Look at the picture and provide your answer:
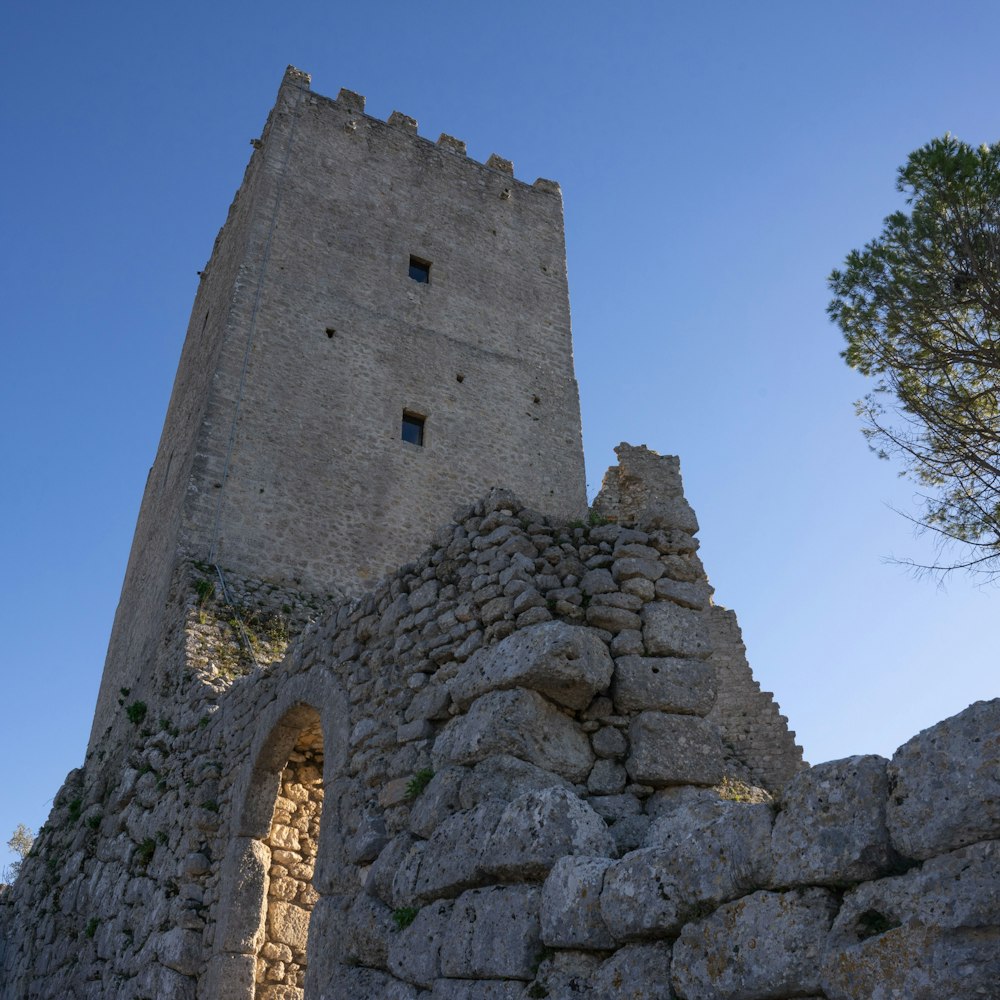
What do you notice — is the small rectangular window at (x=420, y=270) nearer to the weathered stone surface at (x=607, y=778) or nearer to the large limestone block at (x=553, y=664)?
the large limestone block at (x=553, y=664)

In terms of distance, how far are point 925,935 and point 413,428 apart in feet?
36.5

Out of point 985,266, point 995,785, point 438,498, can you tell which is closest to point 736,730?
point 438,498

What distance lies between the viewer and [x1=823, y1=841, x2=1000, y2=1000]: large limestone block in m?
2.14

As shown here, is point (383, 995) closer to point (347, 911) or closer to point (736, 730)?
point (347, 911)

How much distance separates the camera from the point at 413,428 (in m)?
12.9

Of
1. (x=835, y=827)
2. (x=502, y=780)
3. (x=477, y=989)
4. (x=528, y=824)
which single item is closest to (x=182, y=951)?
(x=502, y=780)

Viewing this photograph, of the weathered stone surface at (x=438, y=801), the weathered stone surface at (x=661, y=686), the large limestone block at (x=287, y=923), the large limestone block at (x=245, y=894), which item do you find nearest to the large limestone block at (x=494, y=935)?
the weathered stone surface at (x=438, y=801)

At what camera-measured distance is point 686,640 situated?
457 cm

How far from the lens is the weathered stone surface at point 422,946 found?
3.82m

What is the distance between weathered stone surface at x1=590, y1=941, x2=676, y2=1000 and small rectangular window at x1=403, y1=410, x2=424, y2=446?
33.1 ft

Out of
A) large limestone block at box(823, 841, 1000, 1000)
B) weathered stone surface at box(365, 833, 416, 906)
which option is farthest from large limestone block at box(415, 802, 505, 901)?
large limestone block at box(823, 841, 1000, 1000)

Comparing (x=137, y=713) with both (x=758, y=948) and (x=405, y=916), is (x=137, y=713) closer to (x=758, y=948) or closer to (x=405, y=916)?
(x=405, y=916)

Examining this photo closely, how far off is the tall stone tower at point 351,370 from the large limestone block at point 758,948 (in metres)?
8.59

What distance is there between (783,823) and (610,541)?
240cm
